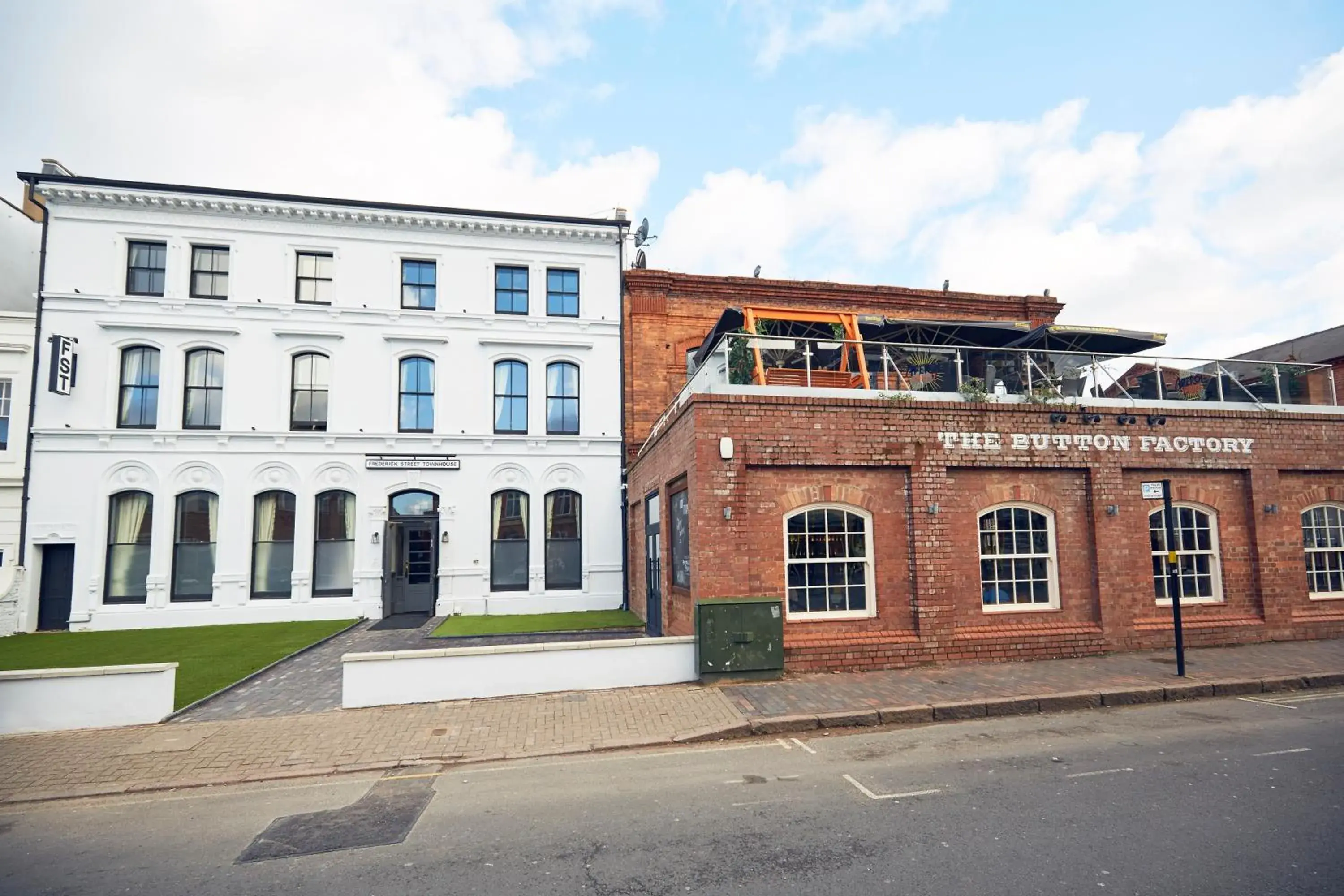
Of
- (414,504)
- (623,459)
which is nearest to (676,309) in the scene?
(623,459)

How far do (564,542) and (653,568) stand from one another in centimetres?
500

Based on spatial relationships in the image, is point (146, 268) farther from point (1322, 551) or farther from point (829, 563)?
point (1322, 551)

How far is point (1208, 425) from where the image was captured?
39.2 feet

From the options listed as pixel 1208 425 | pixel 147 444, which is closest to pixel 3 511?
pixel 147 444

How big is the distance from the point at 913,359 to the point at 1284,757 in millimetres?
7200

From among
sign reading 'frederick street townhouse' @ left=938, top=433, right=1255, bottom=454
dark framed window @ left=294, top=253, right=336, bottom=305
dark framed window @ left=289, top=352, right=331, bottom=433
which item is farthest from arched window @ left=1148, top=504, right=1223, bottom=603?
dark framed window @ left=294, top=253, right=336, bottom=305

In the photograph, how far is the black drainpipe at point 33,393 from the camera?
16031 millimetres

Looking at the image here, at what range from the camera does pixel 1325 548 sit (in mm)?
12523

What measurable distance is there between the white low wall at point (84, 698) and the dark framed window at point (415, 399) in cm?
999

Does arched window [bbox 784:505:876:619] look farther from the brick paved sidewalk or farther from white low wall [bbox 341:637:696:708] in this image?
white low wall [bbox 341:637:696:708]

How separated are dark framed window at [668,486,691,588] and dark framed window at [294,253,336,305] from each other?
12.2 metres

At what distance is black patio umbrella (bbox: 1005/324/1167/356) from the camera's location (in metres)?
13.0

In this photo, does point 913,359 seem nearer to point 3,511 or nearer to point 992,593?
Answer: point 992,593

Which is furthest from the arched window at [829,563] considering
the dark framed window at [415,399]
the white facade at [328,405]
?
the dark framed window at [415,399]
